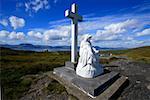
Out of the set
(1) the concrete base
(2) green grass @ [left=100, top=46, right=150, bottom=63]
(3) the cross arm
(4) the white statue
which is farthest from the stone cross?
(2) green grass @ [left=100, top=46, right=150, bottom=63]

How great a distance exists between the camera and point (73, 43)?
9305 mm

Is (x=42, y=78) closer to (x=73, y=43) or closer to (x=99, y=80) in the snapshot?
(x=73, y=43)

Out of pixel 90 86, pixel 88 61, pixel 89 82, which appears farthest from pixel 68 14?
pixel 90 86

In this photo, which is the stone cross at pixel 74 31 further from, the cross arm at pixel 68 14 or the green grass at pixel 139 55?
the green grass at pixel 139 55

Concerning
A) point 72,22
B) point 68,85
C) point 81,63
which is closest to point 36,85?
point 68,85

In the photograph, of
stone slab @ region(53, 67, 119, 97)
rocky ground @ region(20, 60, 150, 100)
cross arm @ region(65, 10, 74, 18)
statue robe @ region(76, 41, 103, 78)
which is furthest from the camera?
cross arm @ region(65, 10, 74, 18)

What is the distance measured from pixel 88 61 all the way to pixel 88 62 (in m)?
0.06

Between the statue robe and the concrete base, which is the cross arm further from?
the concrete base

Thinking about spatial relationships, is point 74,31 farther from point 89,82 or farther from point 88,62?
point 89,82

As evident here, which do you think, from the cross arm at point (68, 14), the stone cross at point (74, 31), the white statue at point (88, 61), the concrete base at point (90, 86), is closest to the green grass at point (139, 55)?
the stone cross at point (74, 31)

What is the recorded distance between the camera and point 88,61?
733cm

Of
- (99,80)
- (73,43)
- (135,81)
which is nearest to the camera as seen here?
(99,80)

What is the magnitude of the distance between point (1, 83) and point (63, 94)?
362 cm

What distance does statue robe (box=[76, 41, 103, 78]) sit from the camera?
7.23 metres
